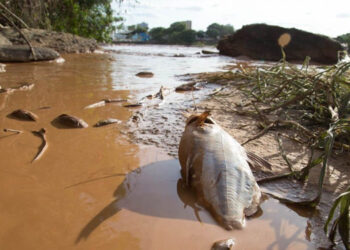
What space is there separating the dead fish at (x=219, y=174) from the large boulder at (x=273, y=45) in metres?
18.1

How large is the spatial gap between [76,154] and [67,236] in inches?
35.6

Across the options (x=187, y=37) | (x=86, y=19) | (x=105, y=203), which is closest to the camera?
(x=105, y=203)

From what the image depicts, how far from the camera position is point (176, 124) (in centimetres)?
288

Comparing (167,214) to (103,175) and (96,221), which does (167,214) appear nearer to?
(96,221)

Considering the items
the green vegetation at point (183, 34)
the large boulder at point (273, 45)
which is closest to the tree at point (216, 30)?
the green vegetation at point (183, 34)

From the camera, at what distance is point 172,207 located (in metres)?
1.51

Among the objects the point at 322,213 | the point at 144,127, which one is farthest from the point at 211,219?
the point at 144,127

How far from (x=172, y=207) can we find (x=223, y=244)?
0.37 metres

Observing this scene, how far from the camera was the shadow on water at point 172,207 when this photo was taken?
1.34 meters

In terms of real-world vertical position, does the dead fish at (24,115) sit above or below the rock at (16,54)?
below

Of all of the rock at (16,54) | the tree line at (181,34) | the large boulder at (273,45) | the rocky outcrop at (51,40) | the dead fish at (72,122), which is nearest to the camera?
the dead fish at (72,122)

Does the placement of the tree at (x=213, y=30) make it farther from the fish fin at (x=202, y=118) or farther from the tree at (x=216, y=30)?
the fish fin at (x=202, y=118)

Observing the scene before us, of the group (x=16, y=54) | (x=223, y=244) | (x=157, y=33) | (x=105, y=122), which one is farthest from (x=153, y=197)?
(x=157, y=33)

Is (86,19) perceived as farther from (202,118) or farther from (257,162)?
(257,162)
